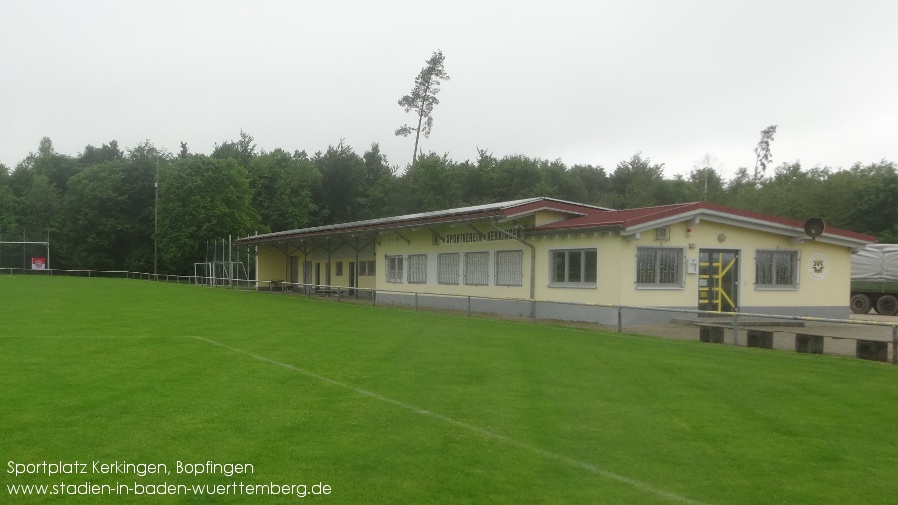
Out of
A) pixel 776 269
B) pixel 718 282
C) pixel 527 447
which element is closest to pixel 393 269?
pixel 718 282

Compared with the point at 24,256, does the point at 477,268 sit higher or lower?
lower

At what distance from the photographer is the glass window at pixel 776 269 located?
24.0m

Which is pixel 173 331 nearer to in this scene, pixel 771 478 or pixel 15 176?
pixel 771 478

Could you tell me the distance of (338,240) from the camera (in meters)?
41.5

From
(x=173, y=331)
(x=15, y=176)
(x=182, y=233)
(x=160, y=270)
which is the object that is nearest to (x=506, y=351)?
(x=173, y=331)

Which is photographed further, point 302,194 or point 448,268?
point 302,194

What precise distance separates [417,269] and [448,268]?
8.34 feet

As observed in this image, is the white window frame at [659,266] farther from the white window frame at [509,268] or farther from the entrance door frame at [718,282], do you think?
the white window frame at [509,268]

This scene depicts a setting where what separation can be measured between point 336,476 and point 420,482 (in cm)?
68

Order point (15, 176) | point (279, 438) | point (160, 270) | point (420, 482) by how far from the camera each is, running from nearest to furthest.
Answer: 1. point (420, 482)
2. point (279, 438)
3. point (160, 270)
4. point (15, 176)

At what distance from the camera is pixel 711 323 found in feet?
58.4

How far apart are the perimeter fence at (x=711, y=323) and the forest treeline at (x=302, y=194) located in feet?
87.9

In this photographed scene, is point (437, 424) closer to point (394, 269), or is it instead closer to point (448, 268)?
point (448, 268)

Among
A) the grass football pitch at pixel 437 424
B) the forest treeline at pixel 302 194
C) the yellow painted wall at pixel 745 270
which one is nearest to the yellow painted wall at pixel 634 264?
the yellow painted wall at pixel 745 270
